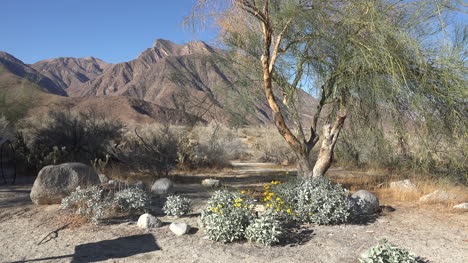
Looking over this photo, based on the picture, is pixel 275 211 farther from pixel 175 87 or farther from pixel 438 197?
pixel 175 87

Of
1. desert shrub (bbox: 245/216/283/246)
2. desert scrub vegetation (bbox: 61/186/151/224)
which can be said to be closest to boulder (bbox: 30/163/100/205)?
desert scrub vegetation (bbox: 61/186/151/224)

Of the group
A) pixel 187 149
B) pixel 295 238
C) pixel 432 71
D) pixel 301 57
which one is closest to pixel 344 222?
pixel 295 238

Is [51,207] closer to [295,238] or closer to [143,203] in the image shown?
[143,203]

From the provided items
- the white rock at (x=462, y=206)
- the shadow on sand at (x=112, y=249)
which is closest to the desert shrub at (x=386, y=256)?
the shadow on sand at (x=112, y=249)

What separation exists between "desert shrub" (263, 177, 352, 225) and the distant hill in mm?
3353

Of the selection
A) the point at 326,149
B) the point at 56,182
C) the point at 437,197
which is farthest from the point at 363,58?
the point at 56,182

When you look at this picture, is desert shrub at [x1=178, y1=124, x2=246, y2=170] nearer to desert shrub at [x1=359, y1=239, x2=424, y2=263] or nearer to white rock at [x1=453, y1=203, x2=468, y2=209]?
white rock at [x1=453, y1=203, x2=468, y2=209]

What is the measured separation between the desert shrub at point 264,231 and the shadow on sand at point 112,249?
135 centimetres

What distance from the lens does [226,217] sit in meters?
5.62

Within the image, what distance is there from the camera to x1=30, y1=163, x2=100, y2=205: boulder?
7293mm

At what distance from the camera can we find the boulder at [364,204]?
690cm

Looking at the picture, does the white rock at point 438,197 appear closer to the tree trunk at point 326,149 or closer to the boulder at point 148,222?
the tree trunk at point 326,149

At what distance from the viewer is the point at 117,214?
6980 mm

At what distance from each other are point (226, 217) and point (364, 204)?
2.86 m
